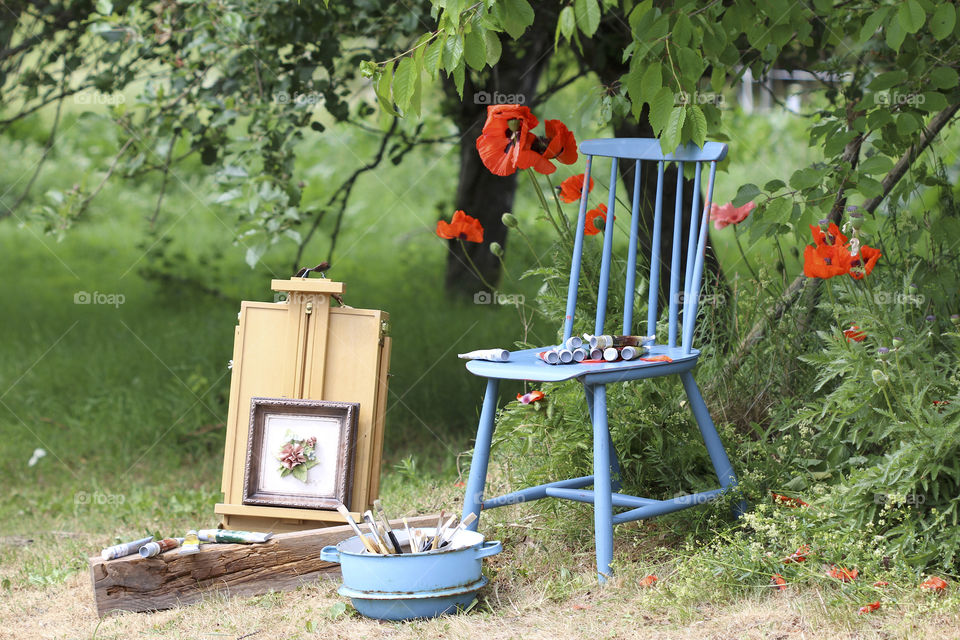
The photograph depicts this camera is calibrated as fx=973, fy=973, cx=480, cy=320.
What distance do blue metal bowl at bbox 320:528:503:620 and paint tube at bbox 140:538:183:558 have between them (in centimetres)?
50

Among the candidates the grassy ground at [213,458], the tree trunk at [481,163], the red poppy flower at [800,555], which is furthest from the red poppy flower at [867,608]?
the tree trunk at [481,163]

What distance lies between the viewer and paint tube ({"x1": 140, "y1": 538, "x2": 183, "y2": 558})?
2469mm

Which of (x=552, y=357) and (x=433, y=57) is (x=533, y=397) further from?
(x=433, y=57)

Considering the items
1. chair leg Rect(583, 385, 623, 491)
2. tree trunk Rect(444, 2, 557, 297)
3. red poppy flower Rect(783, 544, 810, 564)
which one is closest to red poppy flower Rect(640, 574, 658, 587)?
red poppy flower Rect(783, 544, 810, 564)

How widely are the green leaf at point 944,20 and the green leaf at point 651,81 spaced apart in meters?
0.81

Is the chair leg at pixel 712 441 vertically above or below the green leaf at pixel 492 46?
below

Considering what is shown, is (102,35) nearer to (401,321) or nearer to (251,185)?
(251,185)

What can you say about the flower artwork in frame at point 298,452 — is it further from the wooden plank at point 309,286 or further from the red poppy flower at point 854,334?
the red poppy flower at point 854,334

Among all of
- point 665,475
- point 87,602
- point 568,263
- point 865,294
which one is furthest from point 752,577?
point 87,602

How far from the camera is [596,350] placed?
2.49 metres

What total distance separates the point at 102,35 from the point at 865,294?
2.87 metres

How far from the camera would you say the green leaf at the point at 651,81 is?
234 cm

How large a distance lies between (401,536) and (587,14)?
135cm
